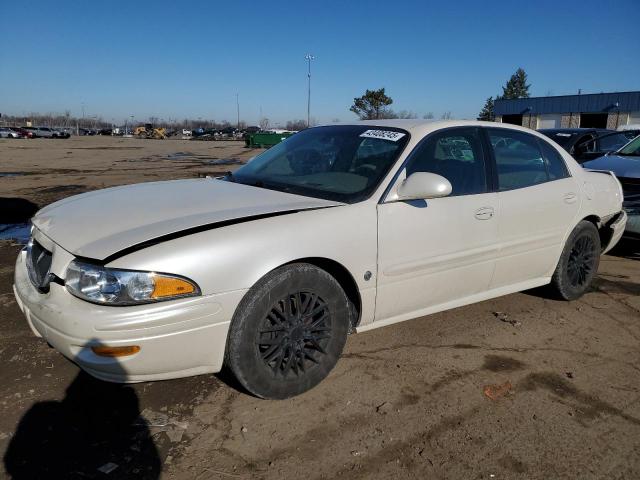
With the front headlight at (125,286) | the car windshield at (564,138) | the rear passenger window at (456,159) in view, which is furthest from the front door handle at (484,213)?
the car windshield at (564,138)

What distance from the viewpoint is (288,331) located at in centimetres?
269

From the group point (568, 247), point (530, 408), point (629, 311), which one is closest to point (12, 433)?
point (530, 408)

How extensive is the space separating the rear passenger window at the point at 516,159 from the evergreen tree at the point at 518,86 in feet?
279

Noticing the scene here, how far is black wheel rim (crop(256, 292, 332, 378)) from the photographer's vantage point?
2.63 meters

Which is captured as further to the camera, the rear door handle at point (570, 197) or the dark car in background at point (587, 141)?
the dark car in background at point (587, 141)

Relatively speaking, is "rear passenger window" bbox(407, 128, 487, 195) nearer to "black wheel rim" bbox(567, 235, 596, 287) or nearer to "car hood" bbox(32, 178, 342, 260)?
"car hood" bbox(32, 178, 342, 260)

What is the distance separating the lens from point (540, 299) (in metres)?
4.56

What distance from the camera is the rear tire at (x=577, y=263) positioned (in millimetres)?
4250

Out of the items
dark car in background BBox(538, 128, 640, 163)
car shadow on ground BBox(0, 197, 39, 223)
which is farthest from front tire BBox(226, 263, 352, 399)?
dark car in background BBox(538, 128, 640, 163)

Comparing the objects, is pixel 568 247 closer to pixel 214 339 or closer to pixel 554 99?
pixel 214 339

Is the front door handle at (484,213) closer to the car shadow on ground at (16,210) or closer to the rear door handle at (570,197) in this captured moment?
the rear door handle at (570,197)

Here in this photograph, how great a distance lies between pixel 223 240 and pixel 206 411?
97 centimetres

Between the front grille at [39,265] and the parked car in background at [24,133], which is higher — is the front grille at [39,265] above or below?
below

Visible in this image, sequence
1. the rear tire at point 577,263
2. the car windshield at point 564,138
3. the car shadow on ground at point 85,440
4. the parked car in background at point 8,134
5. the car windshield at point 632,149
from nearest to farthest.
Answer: the car shadow on ground at point 85,440 → the rear tire at point 577,263 → the car windshield at point 632,149 → the car windshield at point 564,138 → the parked car in background at point 8,134
